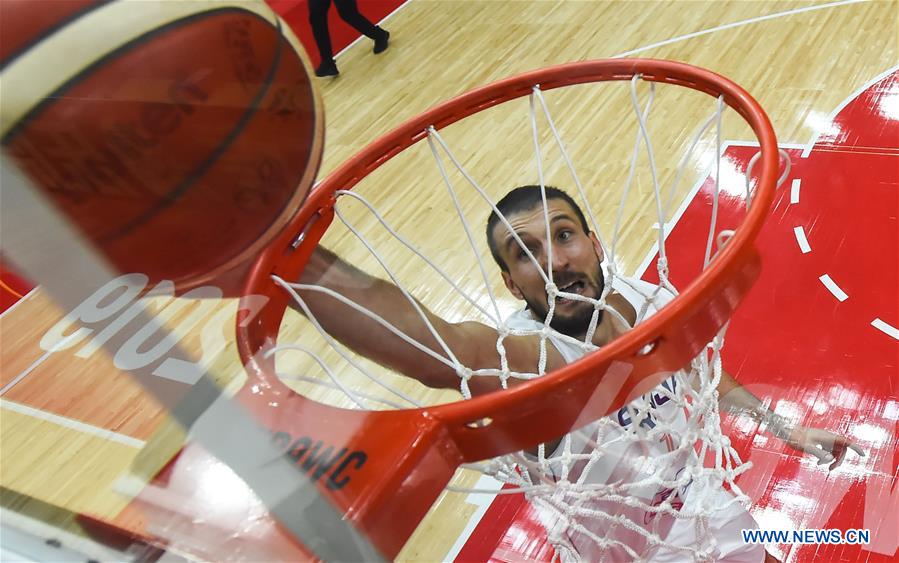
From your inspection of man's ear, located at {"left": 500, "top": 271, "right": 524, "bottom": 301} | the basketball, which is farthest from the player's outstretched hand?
the basketball

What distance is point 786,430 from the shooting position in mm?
1715

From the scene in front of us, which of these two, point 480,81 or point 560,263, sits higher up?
point 560,263

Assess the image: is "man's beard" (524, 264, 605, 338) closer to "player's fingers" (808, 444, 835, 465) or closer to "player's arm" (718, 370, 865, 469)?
"player's arm" (718, 370, 865, 469)

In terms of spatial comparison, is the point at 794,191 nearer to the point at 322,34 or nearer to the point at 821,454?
the point at 821,454

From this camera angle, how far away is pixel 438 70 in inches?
134

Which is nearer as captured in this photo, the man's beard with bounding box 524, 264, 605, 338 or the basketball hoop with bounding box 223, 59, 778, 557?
the basketball hoop with bounding box 223, 59, 778, 557

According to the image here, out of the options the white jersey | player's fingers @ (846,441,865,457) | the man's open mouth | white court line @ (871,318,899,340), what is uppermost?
the man's open mouth

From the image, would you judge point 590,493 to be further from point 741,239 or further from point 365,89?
point 365,89

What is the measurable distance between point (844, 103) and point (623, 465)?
1.95m

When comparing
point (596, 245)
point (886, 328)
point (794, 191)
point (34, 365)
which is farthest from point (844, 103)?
point (34, 365)

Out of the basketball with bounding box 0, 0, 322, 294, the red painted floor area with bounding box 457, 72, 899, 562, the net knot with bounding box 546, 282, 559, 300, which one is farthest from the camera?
the red painted floor area with bounding box 457, 72, 899, 562

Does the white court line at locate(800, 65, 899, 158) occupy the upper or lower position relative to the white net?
lower

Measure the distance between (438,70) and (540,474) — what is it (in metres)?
2.66

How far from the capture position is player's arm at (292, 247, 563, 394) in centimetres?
110
